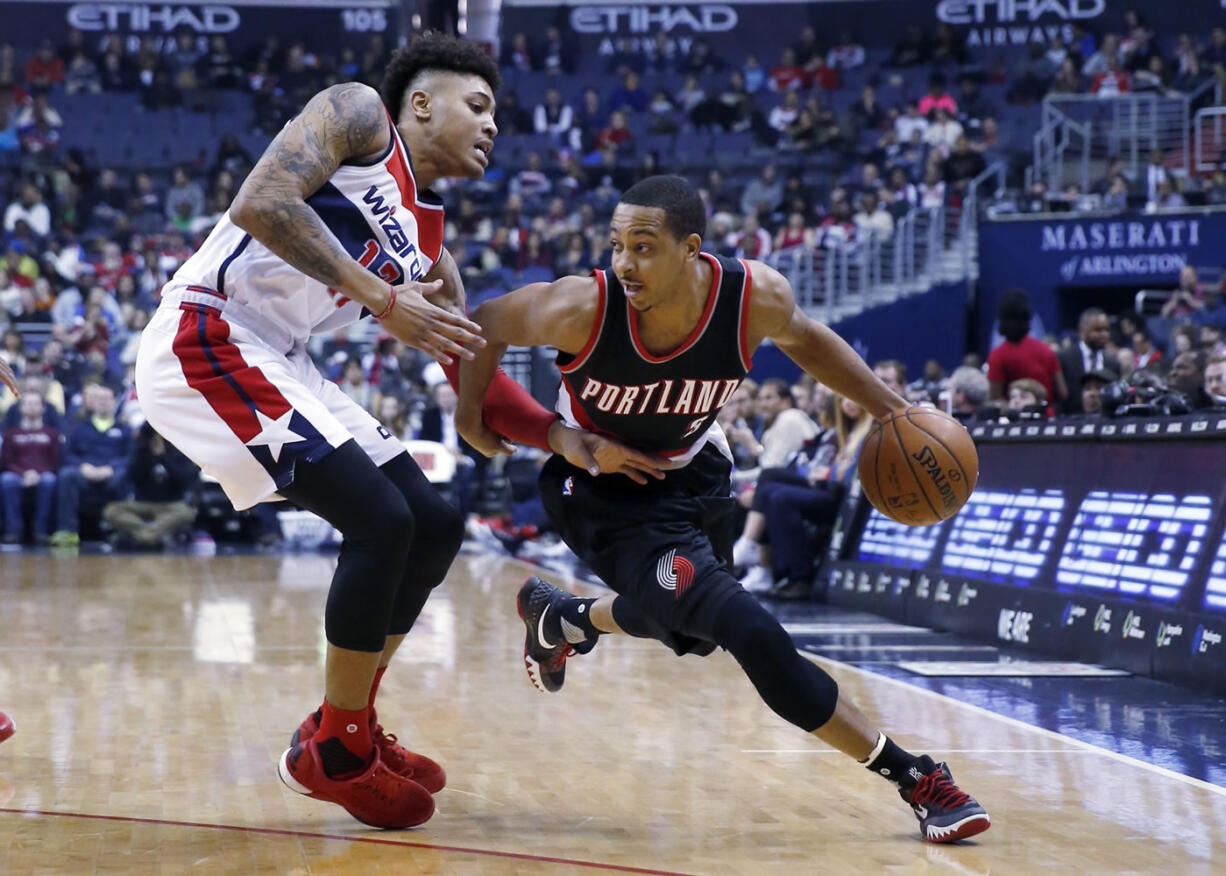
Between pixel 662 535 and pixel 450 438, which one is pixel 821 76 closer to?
pixel 450 438

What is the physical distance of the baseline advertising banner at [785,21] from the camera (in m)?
23.3

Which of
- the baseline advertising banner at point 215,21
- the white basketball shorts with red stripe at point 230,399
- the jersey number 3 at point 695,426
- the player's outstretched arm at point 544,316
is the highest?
the baseline advertising banner at point 215,21

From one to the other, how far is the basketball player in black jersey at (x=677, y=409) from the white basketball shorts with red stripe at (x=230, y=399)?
0.58 metres

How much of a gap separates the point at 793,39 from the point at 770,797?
2249 centimetres

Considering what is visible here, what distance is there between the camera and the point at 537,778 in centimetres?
410

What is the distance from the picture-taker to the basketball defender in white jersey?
127 inches

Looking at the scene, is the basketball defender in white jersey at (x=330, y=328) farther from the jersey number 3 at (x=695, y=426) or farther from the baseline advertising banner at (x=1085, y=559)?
the baseline advertising banner at (x=1085, y=559)

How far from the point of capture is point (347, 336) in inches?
652

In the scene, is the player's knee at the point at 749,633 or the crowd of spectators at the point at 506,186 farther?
the crowd of spectators at the point at 506,186

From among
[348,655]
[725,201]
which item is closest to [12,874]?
[348,655]

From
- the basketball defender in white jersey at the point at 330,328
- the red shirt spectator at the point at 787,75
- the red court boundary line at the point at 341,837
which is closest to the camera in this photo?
the red court boundary line at the point at 341,837

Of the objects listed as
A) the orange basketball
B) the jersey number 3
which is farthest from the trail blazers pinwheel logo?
the orange basketball

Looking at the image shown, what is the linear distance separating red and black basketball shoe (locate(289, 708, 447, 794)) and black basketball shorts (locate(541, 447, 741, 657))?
64 cm

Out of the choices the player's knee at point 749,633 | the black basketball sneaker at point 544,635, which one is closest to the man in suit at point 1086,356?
the black basketball sneaker at point 544,635
